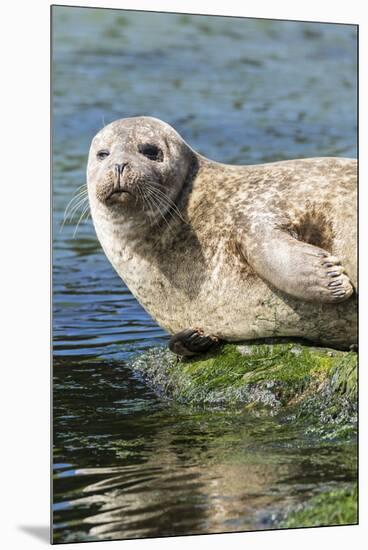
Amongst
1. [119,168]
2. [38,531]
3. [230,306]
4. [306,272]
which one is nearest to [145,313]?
[230,306]

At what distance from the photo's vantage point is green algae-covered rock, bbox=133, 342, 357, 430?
8930 millimetres

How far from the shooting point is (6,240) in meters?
8.60

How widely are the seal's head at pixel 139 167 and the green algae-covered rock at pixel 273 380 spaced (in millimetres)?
1036

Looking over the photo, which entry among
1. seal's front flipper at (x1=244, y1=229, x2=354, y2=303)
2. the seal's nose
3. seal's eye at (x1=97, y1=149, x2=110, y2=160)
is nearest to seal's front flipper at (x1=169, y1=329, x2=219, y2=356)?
seal's front flipper at (x1=244, y1=229, x2=354, y2=303)

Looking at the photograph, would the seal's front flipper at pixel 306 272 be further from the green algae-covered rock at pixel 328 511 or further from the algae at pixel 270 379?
the green algae-covered rock at pixel 328 511

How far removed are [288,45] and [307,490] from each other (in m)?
6.59

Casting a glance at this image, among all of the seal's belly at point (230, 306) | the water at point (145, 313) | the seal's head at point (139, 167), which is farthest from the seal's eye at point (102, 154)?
the water at point (145, 313)

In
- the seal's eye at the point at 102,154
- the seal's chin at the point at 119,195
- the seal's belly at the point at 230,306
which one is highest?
the seal's eye at the point at 102,154

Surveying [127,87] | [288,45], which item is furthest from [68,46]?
[288,45]

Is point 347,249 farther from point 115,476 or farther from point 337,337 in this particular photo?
point 115,476

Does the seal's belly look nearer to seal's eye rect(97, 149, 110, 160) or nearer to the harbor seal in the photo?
the harbor seal

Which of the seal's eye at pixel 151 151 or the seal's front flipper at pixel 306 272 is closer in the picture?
the seal's front flipper at pixel 306 272

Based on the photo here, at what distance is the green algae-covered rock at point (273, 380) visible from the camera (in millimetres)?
8930

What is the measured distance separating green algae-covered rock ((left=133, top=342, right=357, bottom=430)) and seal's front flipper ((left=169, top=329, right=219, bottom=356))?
0.07m
